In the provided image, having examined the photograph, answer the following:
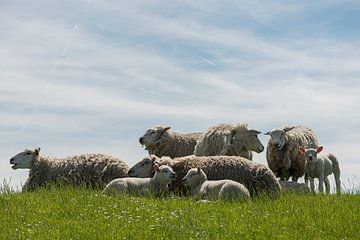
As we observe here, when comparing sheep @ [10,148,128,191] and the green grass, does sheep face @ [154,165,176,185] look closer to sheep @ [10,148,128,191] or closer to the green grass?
the green grass

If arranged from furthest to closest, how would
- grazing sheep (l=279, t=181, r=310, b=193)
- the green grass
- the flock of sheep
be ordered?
grazing sheep (l=279, t=181, r=310, b=193)
the flock of sheep
the green grass

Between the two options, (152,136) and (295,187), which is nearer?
(295,187)

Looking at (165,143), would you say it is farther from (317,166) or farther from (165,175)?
(165,175)

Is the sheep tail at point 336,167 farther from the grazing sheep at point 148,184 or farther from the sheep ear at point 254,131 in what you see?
the grazing sheep at point 148,184

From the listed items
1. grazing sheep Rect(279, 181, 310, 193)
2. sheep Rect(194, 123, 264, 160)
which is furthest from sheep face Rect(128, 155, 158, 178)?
sheep Rect(194, 123, 264, 160)

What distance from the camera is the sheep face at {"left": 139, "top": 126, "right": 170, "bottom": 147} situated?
2195 centimetres

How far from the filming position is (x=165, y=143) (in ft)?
71.9

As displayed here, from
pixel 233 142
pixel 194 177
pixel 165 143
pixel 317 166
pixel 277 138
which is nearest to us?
pixel 194 177

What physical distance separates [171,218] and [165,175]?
11.8ft

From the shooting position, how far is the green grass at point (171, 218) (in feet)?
32.7

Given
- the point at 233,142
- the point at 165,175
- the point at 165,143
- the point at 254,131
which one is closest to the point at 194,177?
the point at 165,175

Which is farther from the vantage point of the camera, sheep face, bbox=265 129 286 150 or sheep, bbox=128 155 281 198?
sheep face, bbox=265 129 286 150

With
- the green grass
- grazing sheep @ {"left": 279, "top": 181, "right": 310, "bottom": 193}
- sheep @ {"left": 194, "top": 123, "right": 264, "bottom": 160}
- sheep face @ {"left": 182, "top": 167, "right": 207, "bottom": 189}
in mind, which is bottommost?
the green grass

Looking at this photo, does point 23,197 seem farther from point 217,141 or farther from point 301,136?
point 301,136
